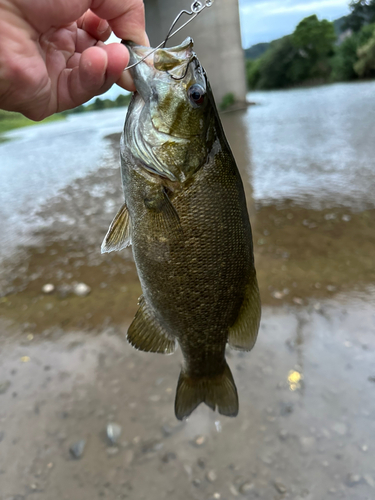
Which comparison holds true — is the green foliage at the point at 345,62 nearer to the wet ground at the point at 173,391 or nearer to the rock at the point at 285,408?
the wet ground at the point at 173,391

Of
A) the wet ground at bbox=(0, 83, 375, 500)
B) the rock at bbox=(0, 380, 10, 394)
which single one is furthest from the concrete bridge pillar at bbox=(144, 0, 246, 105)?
the rock at bbox=(0, 380, 10, 394)

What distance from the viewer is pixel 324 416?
211 cm

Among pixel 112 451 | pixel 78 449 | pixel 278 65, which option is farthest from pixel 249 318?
pixel 278 65

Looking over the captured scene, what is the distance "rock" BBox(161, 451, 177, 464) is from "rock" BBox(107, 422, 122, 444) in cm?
31

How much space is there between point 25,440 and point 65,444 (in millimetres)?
262

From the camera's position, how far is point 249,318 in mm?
1467

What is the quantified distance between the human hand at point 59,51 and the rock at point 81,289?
78.6 inches

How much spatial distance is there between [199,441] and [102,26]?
223 cm

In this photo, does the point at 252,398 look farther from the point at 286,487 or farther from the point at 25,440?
the point at 25,440

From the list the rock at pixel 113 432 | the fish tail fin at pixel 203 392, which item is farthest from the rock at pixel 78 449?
the fish tail fin at pixel 203 392

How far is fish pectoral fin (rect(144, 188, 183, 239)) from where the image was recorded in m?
1.26

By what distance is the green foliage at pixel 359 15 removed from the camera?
2347 centimetres

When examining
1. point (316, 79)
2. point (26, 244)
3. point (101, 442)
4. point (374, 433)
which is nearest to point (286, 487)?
point (374, 433)

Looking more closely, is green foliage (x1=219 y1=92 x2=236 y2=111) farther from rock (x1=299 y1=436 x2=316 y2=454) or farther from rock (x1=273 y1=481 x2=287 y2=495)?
rock (x1=273 y1=481 x2=287 y2=495)
